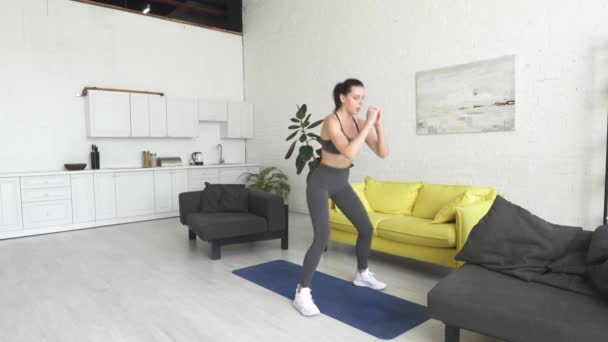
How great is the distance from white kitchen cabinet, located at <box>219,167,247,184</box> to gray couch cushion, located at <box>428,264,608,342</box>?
536cm

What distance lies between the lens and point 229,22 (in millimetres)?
7777

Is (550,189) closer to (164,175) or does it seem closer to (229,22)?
(164,175)

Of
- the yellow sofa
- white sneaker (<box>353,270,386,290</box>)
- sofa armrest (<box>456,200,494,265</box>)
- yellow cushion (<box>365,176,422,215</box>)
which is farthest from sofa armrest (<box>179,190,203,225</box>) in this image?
sofa armrest (<box>456,200,494,265</box>)

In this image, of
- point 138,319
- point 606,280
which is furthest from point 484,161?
point 138,319

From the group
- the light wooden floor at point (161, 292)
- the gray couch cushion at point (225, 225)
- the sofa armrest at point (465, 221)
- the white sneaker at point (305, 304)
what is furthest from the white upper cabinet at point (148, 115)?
the sofa armrest at point (465, 221)

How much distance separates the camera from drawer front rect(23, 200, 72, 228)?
5.25 m

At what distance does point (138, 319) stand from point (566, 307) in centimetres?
245

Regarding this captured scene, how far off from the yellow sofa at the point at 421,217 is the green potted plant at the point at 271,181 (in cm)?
259

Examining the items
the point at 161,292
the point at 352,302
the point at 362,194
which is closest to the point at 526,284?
the point at 352,302

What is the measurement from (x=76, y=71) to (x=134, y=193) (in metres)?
2.05

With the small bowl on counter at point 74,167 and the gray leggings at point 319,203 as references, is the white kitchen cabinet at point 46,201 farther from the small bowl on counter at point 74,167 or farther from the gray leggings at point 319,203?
the gray leggings at point 319,203

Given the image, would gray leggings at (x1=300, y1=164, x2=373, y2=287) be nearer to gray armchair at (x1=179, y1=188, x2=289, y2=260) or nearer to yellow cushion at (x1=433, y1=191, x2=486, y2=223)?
yellow cushion at (x1=433, y1=191, x2=486, y2=223)

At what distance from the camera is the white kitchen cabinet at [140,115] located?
6.27 meters

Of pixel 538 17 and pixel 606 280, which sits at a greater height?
pixel 538 17
